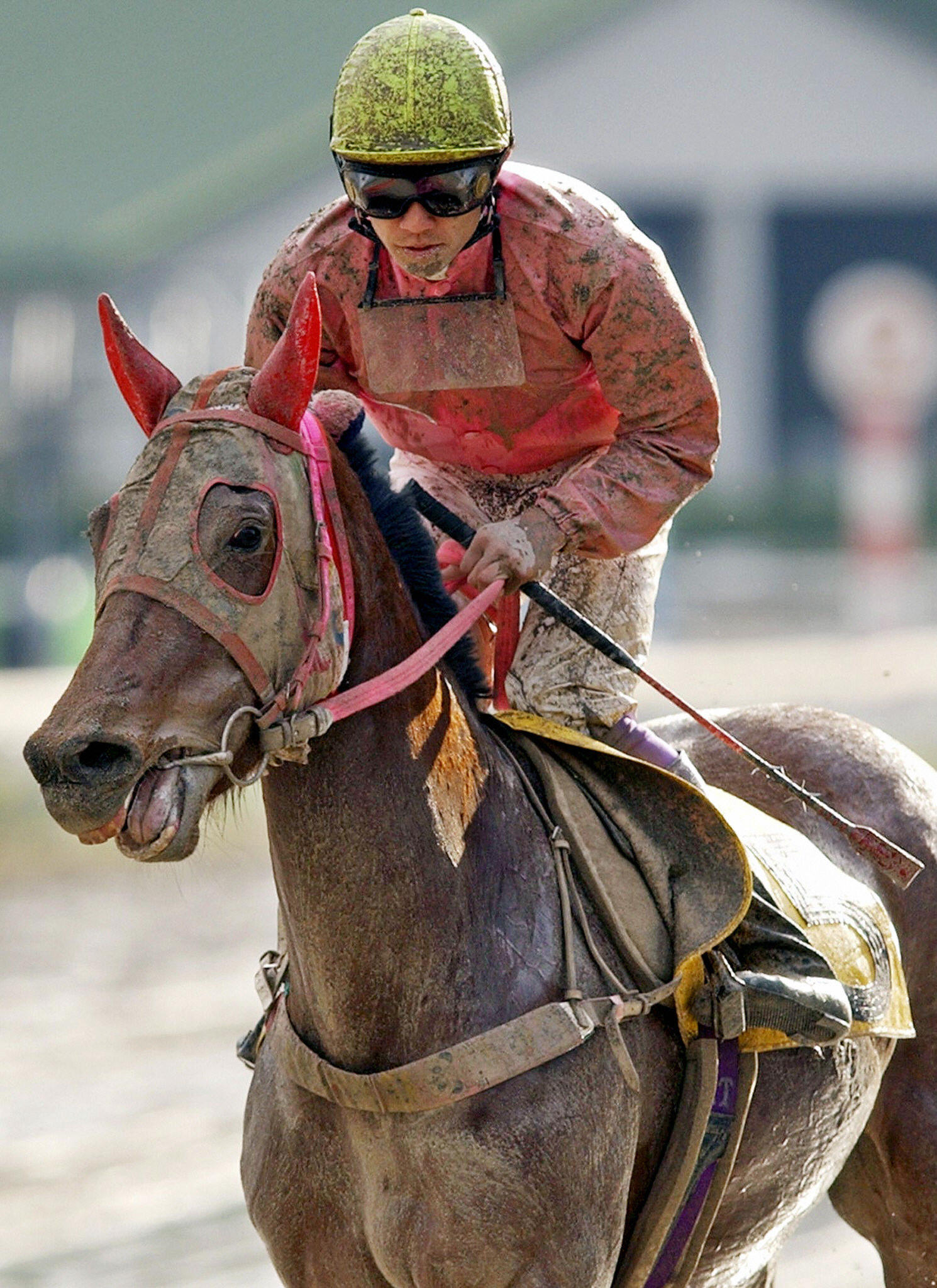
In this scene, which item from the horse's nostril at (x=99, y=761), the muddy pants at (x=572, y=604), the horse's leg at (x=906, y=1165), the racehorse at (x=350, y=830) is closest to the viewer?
the horse's nostril at (x=99, y=761)

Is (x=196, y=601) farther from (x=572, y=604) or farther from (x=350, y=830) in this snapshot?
(x=572, y=604)

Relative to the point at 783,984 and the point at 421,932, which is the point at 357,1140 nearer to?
the point at 421,932

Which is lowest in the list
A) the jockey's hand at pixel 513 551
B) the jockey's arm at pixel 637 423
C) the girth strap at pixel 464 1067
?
the girth strap at pixel 464 1067

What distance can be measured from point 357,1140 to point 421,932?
14.3 inches

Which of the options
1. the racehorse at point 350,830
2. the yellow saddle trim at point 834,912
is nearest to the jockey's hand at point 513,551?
the racehorse at point 350,830

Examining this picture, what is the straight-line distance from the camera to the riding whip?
13.1 ft

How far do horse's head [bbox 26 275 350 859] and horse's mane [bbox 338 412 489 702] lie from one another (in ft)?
0.47

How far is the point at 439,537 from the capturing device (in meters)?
4.21

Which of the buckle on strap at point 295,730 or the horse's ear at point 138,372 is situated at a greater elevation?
the horse's ear at point 138,372

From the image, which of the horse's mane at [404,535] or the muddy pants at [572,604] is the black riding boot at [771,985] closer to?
the muddy pants at [572,604]

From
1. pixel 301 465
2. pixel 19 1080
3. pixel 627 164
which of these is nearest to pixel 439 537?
pixel 301 465

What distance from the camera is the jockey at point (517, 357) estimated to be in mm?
3822

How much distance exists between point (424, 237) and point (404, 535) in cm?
55

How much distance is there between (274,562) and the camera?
11.1 feet
